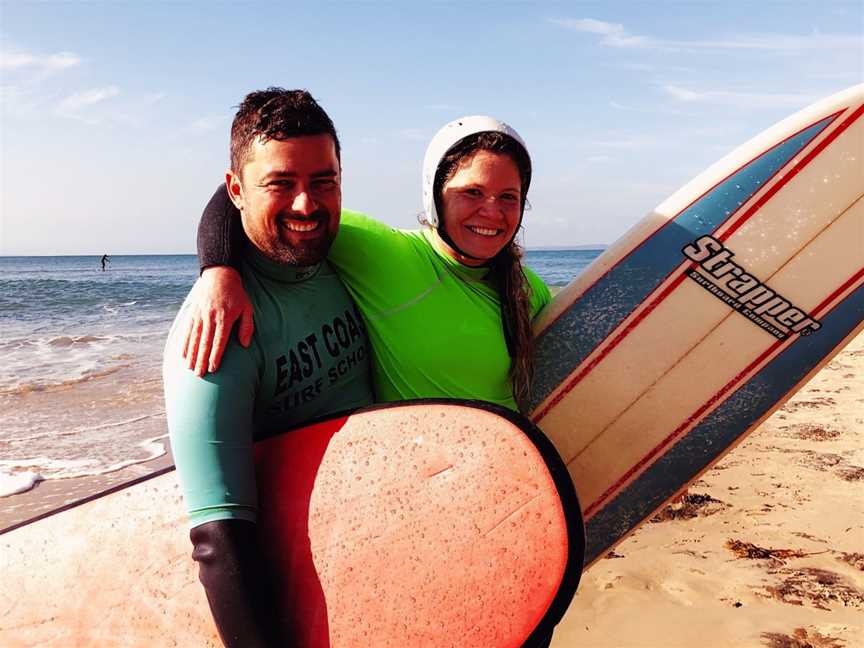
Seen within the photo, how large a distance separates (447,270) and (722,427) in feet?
4.42

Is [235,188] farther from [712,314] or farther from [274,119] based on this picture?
[712,314]

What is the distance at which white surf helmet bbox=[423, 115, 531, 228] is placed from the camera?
1.92 metres

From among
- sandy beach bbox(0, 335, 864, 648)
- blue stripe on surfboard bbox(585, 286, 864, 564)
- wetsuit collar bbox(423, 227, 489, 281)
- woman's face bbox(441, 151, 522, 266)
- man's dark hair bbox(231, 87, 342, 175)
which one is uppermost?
man's dark hair bbox(231, 87, 342, 175)

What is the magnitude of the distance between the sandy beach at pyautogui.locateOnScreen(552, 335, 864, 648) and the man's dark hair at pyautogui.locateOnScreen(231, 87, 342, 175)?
6.40 ft

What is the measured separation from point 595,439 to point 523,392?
622 mm

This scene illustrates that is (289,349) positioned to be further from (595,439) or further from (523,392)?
(595,439)

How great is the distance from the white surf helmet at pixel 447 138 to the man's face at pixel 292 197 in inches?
13.2

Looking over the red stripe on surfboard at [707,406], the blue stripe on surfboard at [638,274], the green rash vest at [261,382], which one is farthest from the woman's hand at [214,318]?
the red stripe on surfboard at [707,406]

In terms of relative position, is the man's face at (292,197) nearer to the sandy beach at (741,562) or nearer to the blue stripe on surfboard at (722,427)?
the sandy beach at (741,562)

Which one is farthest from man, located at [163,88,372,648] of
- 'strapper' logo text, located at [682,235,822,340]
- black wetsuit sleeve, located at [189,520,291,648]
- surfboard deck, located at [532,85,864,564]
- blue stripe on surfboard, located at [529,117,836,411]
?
'strapper' logo text, located at [682,235,822,340]

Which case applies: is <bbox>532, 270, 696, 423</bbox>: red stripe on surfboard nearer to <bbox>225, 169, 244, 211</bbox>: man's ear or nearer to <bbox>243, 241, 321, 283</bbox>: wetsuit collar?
<bbox>243, 241, 321, 283</bbox>: wetsuit collar

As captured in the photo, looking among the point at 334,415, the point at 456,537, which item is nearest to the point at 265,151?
the point at 334,415

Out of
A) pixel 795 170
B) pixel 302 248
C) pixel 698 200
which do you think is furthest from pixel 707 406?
pixel 302 248

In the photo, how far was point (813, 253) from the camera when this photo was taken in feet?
8.44
